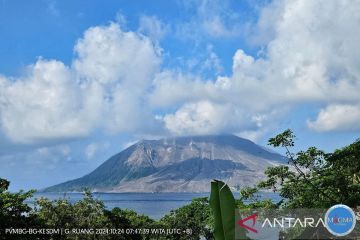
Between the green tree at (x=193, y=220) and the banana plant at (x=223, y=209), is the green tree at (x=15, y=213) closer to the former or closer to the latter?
the green tree at (x=193, y=220)

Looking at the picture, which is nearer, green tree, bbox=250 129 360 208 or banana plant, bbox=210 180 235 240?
banana plant, bbox=210 180 235 240

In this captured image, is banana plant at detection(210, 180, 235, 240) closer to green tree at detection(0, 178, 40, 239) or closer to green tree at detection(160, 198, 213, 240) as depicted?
green tree at detection(0, 178, 40, 239)

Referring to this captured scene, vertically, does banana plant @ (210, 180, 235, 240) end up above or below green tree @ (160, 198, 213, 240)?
above

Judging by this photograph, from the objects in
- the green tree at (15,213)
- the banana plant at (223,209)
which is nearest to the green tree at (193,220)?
the green tree at (15,213)

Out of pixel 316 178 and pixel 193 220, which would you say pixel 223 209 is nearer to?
pixel 316 178

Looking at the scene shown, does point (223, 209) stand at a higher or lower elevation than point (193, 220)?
higher

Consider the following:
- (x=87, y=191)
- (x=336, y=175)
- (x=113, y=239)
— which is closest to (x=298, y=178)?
(x=336, y=175)

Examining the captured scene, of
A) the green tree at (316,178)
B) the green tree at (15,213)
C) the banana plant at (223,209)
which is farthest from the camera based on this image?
the green tree at (15,213)

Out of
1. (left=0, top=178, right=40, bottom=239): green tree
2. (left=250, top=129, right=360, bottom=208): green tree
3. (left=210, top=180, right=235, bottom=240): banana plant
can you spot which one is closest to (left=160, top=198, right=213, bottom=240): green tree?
(left=0, top=178, right=40, bottom=239): green tree

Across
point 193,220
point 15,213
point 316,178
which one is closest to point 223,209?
point 316,178

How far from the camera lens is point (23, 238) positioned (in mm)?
24922

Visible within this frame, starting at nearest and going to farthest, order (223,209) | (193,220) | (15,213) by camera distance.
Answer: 1. (223,209)
2. (15,213)
3. (193,220)

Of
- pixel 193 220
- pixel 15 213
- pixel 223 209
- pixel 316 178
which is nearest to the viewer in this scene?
pixel 223 209

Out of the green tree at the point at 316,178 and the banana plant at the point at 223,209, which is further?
the green tree at the point at 316,178
